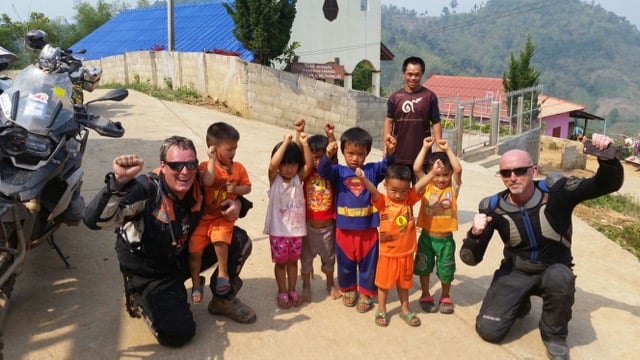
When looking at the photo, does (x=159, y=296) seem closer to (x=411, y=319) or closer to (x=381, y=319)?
(x=381, y=319)

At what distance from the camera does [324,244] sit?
3.81 meters

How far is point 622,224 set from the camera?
6.77 metres

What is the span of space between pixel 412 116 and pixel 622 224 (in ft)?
12.6

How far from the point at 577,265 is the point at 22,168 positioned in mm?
4446

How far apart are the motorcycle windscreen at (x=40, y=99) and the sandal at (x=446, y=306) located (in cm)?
280

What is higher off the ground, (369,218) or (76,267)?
(369,218)

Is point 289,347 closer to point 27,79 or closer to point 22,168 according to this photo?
point 22,168

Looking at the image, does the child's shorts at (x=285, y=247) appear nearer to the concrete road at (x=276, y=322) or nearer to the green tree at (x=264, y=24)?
the concrete road at (x=276, y=322)

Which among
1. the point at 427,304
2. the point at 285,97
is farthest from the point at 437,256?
the point at 285,97

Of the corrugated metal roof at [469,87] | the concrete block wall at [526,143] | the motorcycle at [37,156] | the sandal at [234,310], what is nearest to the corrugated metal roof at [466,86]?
the corrugated metal roof at [469,87]

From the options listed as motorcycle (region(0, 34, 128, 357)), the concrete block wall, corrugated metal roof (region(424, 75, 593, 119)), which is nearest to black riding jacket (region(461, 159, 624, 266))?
motorcycle (region(0, 34, 128, 357))

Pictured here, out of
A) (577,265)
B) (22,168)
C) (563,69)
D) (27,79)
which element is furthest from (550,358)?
(563,69)

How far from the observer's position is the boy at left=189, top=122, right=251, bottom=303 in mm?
3350

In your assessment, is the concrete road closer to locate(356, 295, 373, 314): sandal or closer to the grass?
locate(356, 295, 373, 314): sandal
